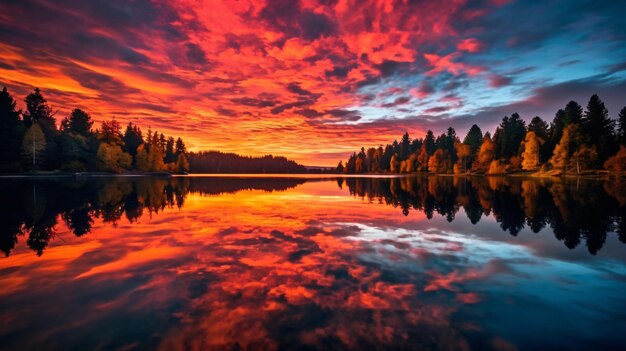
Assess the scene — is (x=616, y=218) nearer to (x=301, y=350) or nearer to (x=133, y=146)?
(x=301, y=350)

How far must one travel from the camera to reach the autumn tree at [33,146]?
70.9m

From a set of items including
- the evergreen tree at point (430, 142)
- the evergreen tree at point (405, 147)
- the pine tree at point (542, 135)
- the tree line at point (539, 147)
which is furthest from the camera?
the evergreen tree at point (405, 147)

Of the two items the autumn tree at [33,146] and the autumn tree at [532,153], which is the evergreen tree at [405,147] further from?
the autumn tree at [33,146]

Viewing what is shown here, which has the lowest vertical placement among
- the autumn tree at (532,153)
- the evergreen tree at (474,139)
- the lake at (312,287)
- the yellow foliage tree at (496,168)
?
the lake at (312,287)

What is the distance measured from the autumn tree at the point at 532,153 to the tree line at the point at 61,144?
119929 millimetres

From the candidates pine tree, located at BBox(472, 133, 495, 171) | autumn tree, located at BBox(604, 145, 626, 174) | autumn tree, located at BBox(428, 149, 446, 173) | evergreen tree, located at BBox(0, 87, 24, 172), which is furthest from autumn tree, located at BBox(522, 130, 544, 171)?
evergreen tree, located at BBox(0, 87, 24, 172)

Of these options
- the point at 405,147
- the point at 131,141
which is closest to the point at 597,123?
the point at 405,147

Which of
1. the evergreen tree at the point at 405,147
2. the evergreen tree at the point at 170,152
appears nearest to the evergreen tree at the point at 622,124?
the evergreen tree at the point at 405,147

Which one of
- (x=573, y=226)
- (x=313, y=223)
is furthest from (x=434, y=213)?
(x=313, y=223)

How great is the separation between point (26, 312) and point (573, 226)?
2015cm

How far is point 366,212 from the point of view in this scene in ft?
64.6

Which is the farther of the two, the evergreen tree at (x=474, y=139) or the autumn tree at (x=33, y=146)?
the evergreen tree at (x=474, y=139)

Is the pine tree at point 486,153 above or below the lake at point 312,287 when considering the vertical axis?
above

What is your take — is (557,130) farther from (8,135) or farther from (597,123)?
(8,135)
